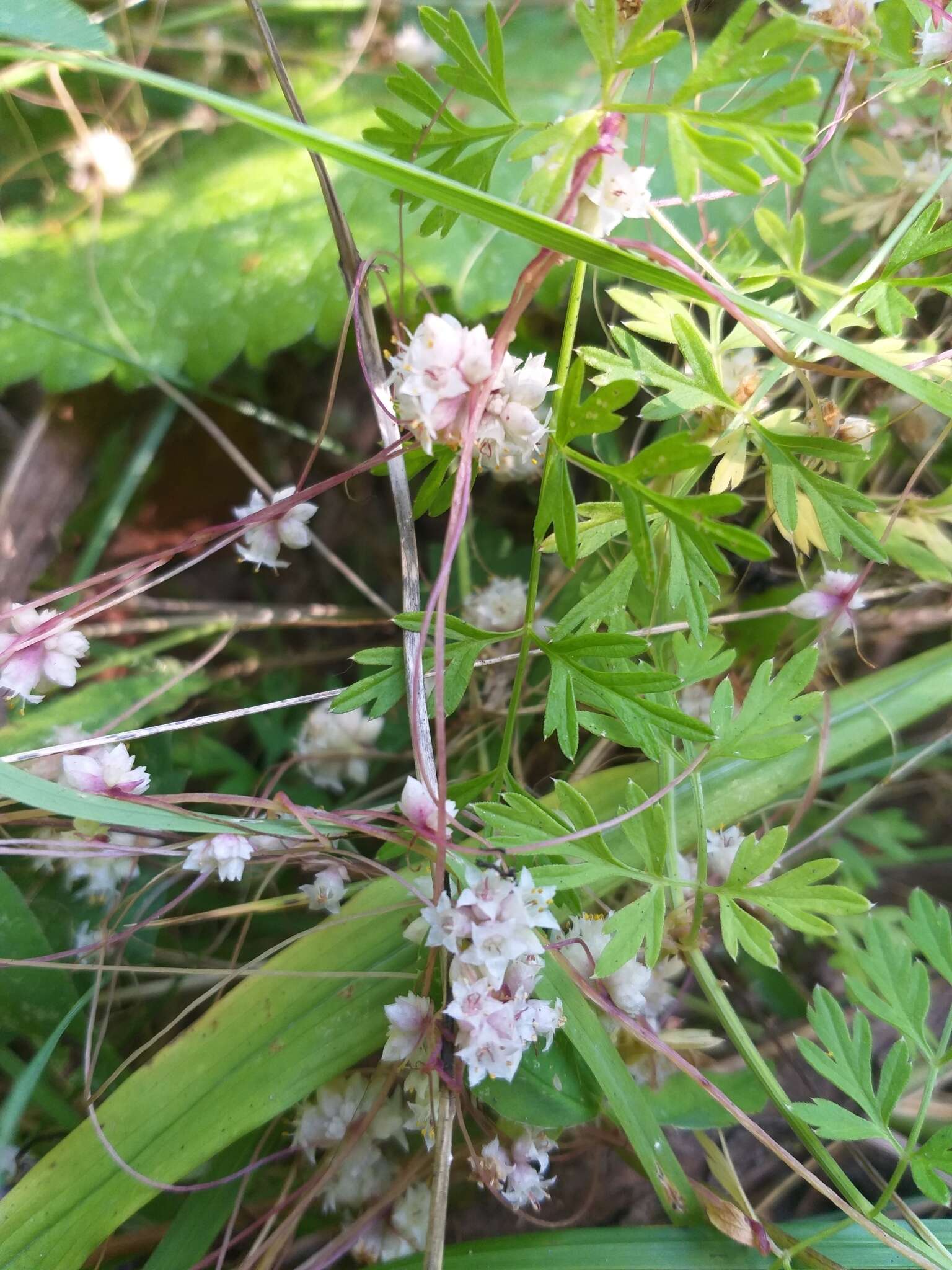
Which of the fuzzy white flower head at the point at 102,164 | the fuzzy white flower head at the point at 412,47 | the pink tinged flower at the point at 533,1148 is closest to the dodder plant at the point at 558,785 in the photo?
the pink tinged flower at the point at 533,1148

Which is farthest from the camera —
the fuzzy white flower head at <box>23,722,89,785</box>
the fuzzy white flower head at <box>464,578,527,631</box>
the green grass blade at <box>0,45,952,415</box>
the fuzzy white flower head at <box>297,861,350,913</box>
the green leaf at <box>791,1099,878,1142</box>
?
the fuzzy white flower head at <box>464,578,527,631</box>

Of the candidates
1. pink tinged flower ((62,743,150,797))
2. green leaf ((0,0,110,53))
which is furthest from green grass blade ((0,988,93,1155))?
green leaf ((0,0,110,53))

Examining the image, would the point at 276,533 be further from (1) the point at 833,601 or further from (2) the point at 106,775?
(1) the point at 833,601

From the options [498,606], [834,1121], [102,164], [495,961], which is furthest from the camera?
[102,164]

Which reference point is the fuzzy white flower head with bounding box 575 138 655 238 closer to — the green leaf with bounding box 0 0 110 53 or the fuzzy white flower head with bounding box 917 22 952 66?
the fuzzy white flower head with bounding box 917 22 952 66

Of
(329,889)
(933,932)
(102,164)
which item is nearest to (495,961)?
(329,889)
